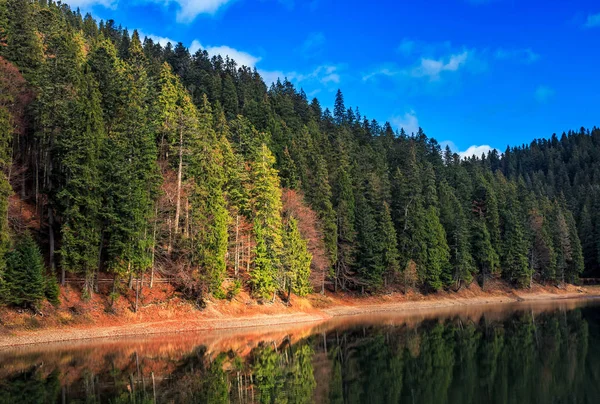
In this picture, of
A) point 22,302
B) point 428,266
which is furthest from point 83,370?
point 428,266

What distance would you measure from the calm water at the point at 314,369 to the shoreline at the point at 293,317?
2.15 m

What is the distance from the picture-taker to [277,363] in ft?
92.0

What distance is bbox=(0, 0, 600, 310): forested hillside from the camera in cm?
4006

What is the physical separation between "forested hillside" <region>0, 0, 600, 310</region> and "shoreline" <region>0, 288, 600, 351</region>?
2.72 meters

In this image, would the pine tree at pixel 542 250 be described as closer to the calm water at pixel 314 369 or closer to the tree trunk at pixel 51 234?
the calm water at pixel 314 369

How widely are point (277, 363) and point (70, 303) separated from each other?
1953 centimetres

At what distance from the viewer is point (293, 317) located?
183 feet

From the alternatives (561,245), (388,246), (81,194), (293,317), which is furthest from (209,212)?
(561,245)

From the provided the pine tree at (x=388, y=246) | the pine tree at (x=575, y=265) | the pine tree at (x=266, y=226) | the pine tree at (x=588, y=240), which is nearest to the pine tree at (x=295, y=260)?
the pine tree at (x=266, y=226)

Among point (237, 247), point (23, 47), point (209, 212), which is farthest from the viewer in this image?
point (237, 247)

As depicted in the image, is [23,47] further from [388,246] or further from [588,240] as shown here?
[588,240]

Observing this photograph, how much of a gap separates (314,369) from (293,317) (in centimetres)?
2920

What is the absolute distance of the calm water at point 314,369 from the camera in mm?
20250

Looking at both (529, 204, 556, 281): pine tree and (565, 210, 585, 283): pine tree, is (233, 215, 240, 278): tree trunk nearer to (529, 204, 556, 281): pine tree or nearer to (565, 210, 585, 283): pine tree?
(529, 204, 556, 281): pine tree
